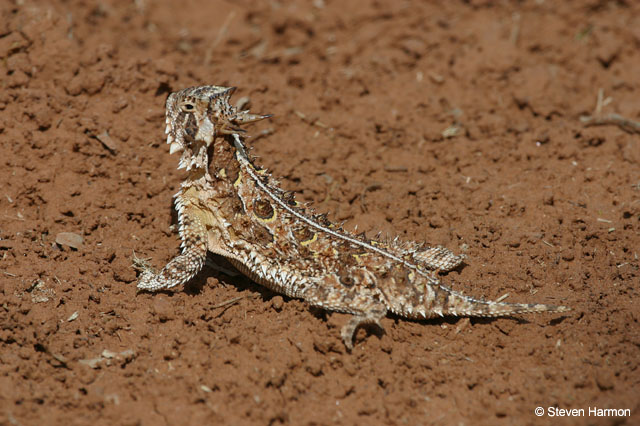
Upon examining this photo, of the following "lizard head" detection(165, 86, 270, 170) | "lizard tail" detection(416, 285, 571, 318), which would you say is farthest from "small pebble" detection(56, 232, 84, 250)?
"lizard tail" detection(416, 285, 571, 318)

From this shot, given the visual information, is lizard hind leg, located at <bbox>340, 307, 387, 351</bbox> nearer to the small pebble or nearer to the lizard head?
the lizard head

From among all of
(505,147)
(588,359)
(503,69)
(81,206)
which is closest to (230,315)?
(81,206)

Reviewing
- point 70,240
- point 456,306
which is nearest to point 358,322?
point 456,306

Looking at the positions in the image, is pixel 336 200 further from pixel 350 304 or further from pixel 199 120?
pixel 199 120

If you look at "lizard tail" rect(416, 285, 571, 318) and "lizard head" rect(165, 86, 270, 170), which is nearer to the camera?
"lizard tail" rect(416, 285, 571, 318)

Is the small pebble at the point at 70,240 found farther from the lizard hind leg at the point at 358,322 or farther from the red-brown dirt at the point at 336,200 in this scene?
the lizard hind leg at the point at 358,322

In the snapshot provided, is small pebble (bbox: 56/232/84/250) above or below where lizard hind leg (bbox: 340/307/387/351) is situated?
above

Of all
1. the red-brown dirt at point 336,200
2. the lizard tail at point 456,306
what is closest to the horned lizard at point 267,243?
the lizard tail at point 456,306

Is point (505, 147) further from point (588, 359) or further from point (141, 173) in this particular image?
point (141, 173)
